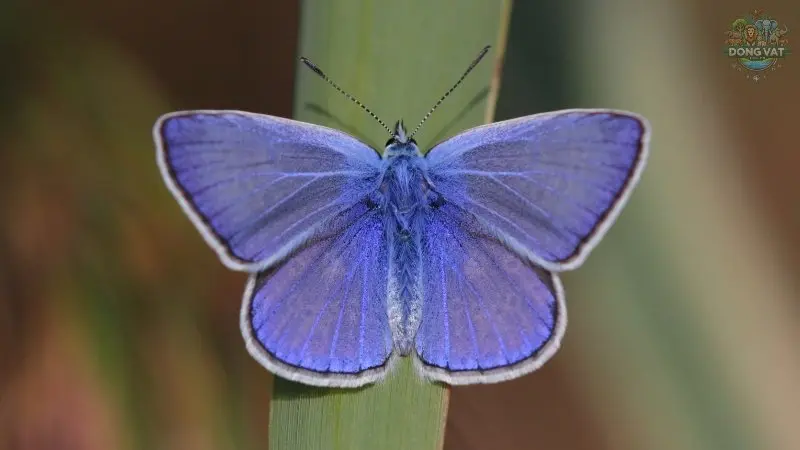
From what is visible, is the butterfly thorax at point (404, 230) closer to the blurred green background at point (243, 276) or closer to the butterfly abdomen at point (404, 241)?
the butterfly abdomen at point (404, 241)

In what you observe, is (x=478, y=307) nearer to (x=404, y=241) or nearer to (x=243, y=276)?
(x=404, y=241)

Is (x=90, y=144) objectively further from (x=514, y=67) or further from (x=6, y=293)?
(x=514, y=67)

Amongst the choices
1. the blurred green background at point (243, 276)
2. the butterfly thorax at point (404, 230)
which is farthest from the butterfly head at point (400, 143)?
the blurred green background at point (243, 276)

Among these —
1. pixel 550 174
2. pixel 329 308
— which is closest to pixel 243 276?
pixel 329 308

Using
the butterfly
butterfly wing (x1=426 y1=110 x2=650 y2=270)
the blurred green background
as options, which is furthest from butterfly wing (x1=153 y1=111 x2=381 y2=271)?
the blurred green background

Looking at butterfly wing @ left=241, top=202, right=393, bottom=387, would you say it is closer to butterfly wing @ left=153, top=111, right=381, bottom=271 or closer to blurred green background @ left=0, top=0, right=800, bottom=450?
butterfly wing @ left=153, top=111, right=381, bottom=271

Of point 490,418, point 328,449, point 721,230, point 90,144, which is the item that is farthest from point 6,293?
point 721,230
